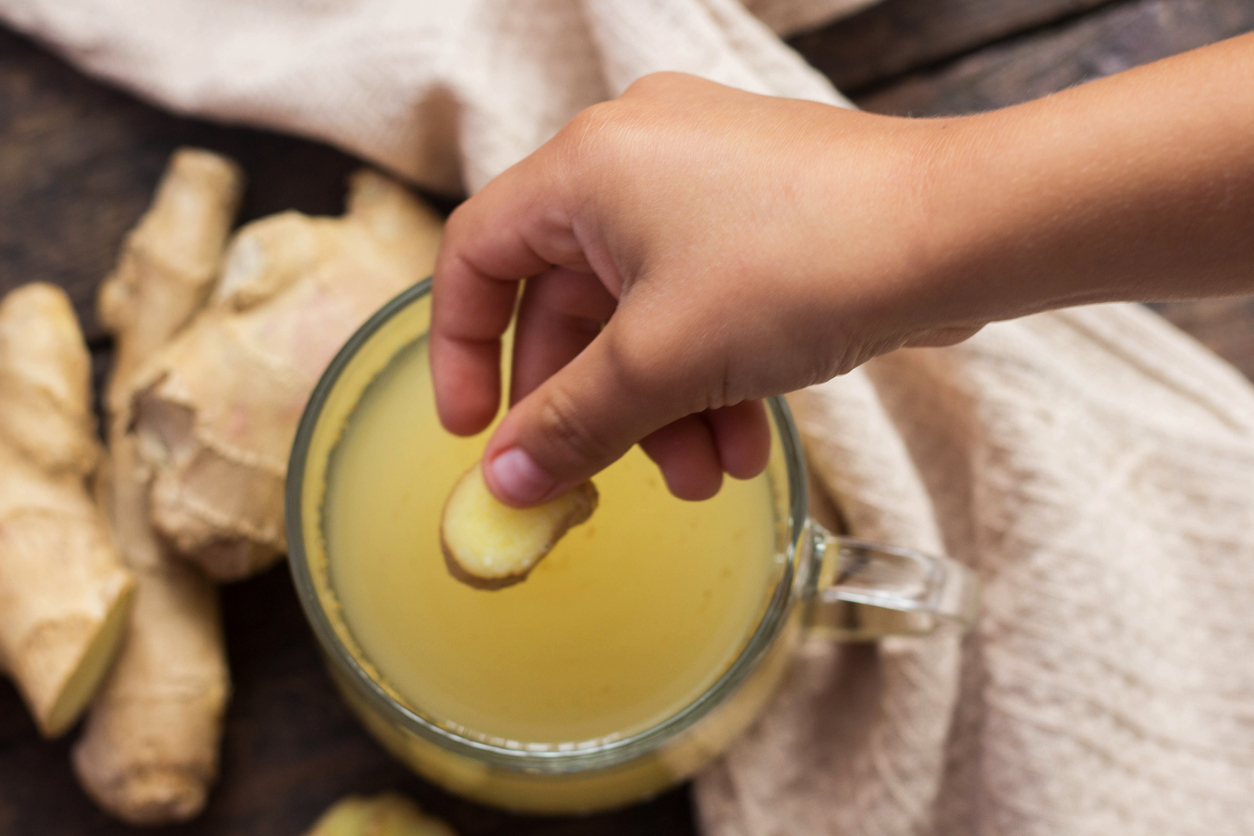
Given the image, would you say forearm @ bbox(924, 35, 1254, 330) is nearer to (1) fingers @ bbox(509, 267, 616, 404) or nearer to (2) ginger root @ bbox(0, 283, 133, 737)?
(1) fingers @ bbox(509, 267, 616, 404)

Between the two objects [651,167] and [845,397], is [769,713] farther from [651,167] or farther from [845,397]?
[651,167]

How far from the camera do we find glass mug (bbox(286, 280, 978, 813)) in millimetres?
501

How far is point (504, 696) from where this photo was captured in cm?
55

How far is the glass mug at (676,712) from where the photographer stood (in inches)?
19.7

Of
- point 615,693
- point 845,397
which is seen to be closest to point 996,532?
point 845,397

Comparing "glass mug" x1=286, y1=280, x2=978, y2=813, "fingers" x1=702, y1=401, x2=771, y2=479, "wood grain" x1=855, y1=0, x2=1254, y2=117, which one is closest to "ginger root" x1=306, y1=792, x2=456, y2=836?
"glass mug" x1=286, y1=280, x2=978, y2=813

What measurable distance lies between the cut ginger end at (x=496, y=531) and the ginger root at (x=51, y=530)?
1.12ft

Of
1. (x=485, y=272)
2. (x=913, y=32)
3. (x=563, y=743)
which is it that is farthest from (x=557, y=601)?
(x=913, y=32)

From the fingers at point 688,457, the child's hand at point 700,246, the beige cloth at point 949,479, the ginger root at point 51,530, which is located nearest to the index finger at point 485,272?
Answer: the child's hand at point 700,246

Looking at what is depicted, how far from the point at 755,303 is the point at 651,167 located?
0.08 meters

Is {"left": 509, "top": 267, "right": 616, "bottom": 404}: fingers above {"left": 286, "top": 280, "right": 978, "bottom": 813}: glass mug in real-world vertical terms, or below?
above

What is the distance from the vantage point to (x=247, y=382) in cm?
69

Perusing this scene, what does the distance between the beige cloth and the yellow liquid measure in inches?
6.8

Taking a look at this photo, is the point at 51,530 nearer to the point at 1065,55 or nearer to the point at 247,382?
the point at 247,382
